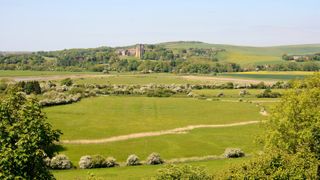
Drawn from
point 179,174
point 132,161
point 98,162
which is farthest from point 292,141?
point 98,162

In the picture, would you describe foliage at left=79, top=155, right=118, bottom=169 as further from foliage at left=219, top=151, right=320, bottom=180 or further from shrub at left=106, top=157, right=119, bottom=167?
foliage at left=219, top=151, right=320, bottom=180

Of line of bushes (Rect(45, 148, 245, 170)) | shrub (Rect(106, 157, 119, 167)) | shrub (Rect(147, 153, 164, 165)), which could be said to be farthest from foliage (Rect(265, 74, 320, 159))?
shrub (Rect(106, 157, 119, 167))

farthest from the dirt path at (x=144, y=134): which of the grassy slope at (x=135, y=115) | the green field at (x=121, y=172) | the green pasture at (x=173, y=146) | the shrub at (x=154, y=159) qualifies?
the green field at (x=121, y=172)

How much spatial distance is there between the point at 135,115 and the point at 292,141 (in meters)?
56.2

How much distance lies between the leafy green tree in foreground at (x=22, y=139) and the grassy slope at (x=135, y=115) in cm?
4331

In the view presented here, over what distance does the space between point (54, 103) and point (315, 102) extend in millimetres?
74254

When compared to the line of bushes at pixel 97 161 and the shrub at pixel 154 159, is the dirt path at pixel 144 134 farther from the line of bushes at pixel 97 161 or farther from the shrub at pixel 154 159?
the shrub at pixel 154 159

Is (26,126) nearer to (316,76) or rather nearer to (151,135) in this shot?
(316,76)

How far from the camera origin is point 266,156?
31641mm

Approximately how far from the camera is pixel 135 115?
93.9 metres

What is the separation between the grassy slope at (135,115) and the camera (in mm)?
77000

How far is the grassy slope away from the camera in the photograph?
253 feet

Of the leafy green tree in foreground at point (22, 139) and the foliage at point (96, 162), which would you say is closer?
the leafy green tree in foreground at point (22, 139)

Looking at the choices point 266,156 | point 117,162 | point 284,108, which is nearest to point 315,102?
point 284,108
